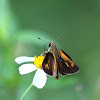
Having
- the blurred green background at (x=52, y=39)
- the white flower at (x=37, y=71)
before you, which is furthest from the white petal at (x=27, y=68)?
the blurred green background at (x=52, y=39)

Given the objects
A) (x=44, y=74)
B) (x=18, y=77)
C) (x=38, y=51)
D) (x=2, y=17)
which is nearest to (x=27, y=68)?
(x=44, y=74)

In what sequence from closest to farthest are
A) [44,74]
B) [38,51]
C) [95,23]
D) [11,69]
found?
[44,74], [11,69], [38,51], [95,23]

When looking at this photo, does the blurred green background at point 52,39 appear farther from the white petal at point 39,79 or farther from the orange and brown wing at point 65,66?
the white petal at point 39,79

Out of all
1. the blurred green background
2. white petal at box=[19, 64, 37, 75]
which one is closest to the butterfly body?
white petal at box=[19, 64, 37, 75]

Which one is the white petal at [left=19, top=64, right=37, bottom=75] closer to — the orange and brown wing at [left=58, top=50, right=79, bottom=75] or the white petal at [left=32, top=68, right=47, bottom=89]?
the white petal at [left=32, top=68, right=47, bottom=89]

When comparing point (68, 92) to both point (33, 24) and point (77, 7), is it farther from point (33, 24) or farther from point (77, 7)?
point (77, 7)

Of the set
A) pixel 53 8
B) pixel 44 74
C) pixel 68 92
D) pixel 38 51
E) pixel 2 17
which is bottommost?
pixel 68 92
